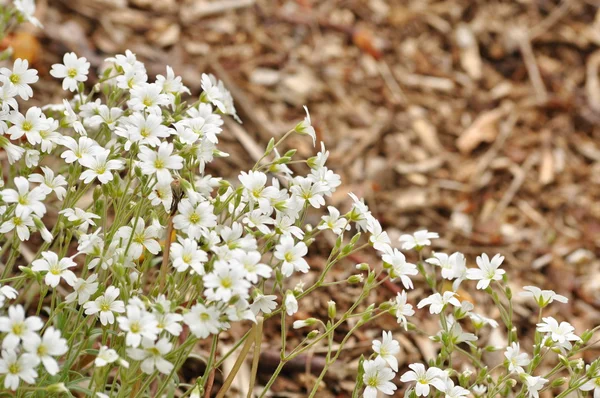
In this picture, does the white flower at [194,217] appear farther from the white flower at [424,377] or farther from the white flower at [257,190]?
the white flower at [424,377]

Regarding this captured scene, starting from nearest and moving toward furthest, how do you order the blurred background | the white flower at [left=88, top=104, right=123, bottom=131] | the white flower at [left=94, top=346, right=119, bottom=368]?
the white flower at [left=94, top=346, right=119, bottom=368], the white flower at [left=88, top=104, right=123, bottom=131], the blurred background

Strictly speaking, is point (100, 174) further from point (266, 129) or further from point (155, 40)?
point (155, 40)

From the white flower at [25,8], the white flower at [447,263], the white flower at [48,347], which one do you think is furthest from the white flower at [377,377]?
the white flower at [25,8]

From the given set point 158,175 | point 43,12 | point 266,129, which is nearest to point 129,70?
point 158,175

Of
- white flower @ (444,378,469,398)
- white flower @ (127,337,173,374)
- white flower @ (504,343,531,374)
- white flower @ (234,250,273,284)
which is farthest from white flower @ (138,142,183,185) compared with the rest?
white flower @ (504,343,531,374)

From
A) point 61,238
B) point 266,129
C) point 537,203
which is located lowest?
point 537,203

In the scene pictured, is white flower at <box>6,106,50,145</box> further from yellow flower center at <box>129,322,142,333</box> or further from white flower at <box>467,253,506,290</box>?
white flower at <box>467,253,506,290</box>
